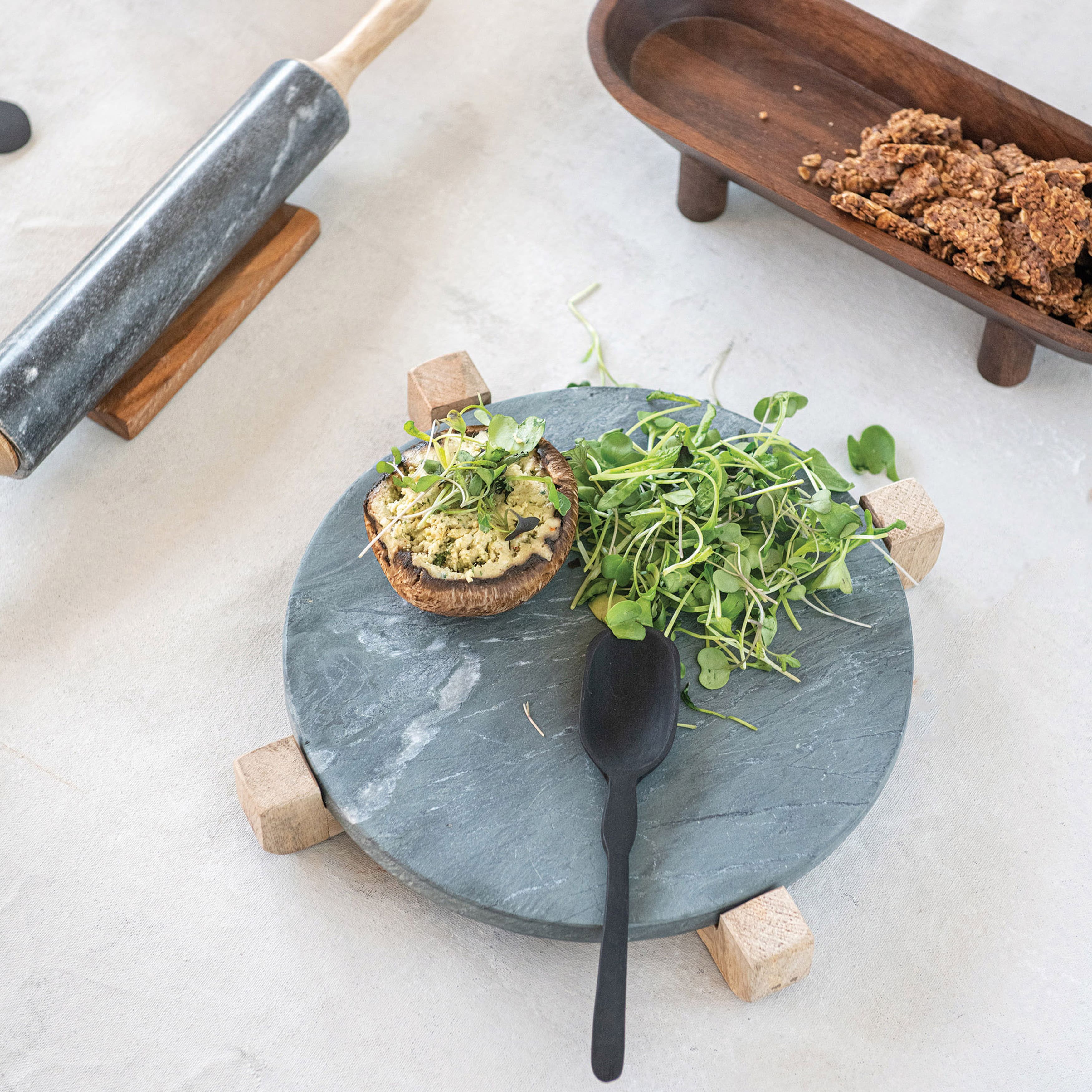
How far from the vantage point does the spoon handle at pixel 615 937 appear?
3.27ft

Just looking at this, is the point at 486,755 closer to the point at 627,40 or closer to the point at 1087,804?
the point at 1087,804

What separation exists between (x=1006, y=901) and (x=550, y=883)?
581 millimetres

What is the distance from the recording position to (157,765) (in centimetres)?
137

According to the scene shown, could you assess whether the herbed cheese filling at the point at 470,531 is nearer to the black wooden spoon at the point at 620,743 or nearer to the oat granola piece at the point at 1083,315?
the black wooden spoon at the point at 620,743

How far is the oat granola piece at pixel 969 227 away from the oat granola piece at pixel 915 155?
9 cm

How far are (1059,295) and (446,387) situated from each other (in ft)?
2.73

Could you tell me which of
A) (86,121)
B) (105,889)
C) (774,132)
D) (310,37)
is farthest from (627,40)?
(105,889)

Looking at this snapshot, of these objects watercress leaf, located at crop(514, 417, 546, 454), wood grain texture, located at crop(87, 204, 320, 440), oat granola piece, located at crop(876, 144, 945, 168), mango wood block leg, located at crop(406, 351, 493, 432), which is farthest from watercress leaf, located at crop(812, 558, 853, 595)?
wood grain texture, located at crop(87, 204, 320, 440)

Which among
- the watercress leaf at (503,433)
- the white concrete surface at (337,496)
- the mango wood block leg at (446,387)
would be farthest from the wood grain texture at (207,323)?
the watercress leaf at (503,433)

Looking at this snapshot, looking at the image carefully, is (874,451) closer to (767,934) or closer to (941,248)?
(941,248)

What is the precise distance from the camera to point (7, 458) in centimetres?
145

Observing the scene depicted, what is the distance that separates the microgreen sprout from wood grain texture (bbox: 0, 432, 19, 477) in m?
0.74

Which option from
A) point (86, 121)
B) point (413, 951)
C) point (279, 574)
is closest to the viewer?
point (413, 951)

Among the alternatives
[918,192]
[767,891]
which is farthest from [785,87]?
[767,891]
